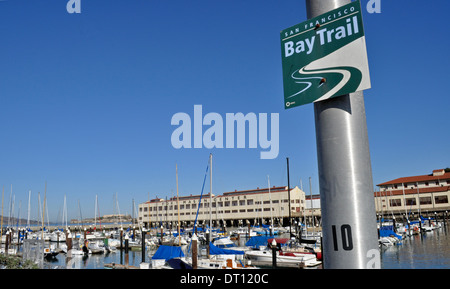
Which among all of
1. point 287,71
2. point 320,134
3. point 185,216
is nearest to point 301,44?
point 287,71

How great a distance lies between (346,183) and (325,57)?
108cm

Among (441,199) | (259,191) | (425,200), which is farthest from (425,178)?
(259,191)

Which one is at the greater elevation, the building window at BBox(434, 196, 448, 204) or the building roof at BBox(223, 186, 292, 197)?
the building roof at BBox(223, 186, 292, 197)

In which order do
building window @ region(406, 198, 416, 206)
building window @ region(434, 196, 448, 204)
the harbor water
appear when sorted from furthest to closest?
building window @ region(406, 198, 416, 206) < building window @ region(434, 196, 448, 204) < the harbor water

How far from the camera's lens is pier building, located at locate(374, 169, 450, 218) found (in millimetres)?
82625

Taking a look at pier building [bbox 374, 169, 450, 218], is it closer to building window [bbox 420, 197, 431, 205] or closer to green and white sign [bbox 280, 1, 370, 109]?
building window [bbox 420, 197, 431, 205]

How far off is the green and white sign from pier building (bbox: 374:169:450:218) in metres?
85.2

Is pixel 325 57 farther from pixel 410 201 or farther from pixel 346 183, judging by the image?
pixel 410 201

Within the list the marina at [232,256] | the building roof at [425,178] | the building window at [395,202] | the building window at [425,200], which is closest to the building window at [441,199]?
the building window at [425,200]

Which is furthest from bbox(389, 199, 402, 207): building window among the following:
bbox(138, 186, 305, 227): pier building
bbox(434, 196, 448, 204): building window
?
bbox(138, 186, 305, 227): pier building

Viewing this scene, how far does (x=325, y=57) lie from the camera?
2.96m

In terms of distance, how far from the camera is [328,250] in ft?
9.16
